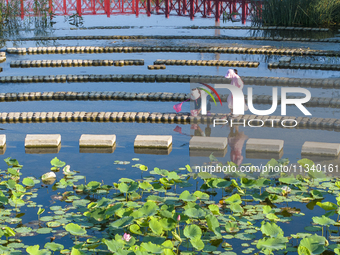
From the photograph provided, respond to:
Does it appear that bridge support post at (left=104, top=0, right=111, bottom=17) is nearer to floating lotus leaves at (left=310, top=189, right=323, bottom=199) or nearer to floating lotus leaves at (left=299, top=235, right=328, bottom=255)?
floating lotus leaves at (left=310, top=189, right=323, bottom=199)

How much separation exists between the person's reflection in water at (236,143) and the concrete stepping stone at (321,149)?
1.06 m

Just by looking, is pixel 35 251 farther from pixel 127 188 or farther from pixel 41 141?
pixel 41 141

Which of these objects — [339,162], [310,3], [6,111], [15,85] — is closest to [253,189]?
[339,162]

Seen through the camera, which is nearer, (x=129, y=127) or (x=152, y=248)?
(x=152, y=248)

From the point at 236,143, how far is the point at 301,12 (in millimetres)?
16818

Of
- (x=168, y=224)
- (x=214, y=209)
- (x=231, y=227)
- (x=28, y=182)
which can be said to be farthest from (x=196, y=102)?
(x=168, y=224)

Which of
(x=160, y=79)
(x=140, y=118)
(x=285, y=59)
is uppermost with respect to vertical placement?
(x=285, y=59)

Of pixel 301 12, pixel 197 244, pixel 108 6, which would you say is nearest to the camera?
pixel 197 244

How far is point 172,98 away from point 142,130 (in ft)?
7.49

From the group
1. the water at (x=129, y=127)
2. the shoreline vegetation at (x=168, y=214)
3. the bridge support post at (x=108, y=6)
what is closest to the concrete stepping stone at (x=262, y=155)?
the water at (x=129, y=127)

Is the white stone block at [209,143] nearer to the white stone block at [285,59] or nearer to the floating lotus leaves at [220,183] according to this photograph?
the floating lotus leaves at [220,183]

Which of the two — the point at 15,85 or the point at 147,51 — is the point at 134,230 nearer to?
the point at 15,85

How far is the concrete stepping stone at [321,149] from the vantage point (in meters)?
7.73

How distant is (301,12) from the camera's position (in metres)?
23.6
